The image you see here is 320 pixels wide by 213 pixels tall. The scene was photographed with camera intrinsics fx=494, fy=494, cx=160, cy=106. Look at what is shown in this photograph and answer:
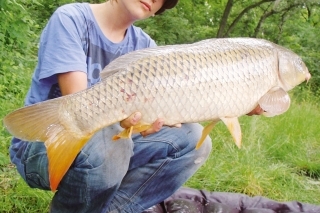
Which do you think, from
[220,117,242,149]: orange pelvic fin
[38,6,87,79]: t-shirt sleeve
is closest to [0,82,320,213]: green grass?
[38,6,87,79]: t-shirt sleeve

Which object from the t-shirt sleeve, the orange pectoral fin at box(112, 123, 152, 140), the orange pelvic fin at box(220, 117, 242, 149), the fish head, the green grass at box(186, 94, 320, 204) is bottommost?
the green grass at box(186, 94, 320, 204)

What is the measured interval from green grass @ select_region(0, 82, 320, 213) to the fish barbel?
2.48ft

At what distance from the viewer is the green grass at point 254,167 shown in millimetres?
2072

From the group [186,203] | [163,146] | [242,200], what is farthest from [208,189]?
[163,146]

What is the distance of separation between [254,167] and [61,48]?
1.48m

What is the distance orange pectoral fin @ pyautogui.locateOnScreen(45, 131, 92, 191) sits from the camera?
1332 millimetres

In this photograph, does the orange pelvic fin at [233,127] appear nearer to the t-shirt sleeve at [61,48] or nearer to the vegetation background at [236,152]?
the t-shirt sleeve at [61,48]

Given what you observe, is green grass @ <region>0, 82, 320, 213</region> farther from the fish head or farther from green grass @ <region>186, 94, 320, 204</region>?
the fish head

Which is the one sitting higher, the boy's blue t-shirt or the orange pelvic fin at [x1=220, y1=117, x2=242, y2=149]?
the boy's blue t-shirt

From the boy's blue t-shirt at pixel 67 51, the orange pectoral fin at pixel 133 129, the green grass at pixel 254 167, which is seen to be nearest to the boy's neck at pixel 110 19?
the boy's blue t-shirt at pixel 67 51

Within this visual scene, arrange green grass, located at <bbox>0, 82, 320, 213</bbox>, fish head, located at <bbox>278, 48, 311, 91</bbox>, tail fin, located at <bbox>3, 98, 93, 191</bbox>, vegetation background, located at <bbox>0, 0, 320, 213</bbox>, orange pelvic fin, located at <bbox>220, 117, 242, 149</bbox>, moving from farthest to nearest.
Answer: vegetation background, located at <bbox>0, 0, 320, 213</bbox> < green grass, located at <bbox>0, 82, 320, 213</bbox> < fish head, located at <bbox>278, 48, 311, 91</bbox> < orange pelvic fin, located at <bbox>220, 117, 242, 149</bbox> < tail fin, located at <bbox>3, 98, 93, 191</bbox>

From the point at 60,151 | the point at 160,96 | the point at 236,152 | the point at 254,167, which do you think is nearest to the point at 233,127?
the point at 160,96

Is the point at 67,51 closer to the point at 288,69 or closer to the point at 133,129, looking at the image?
the point at 133,129

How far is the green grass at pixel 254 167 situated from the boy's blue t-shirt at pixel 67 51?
17.8 inches
